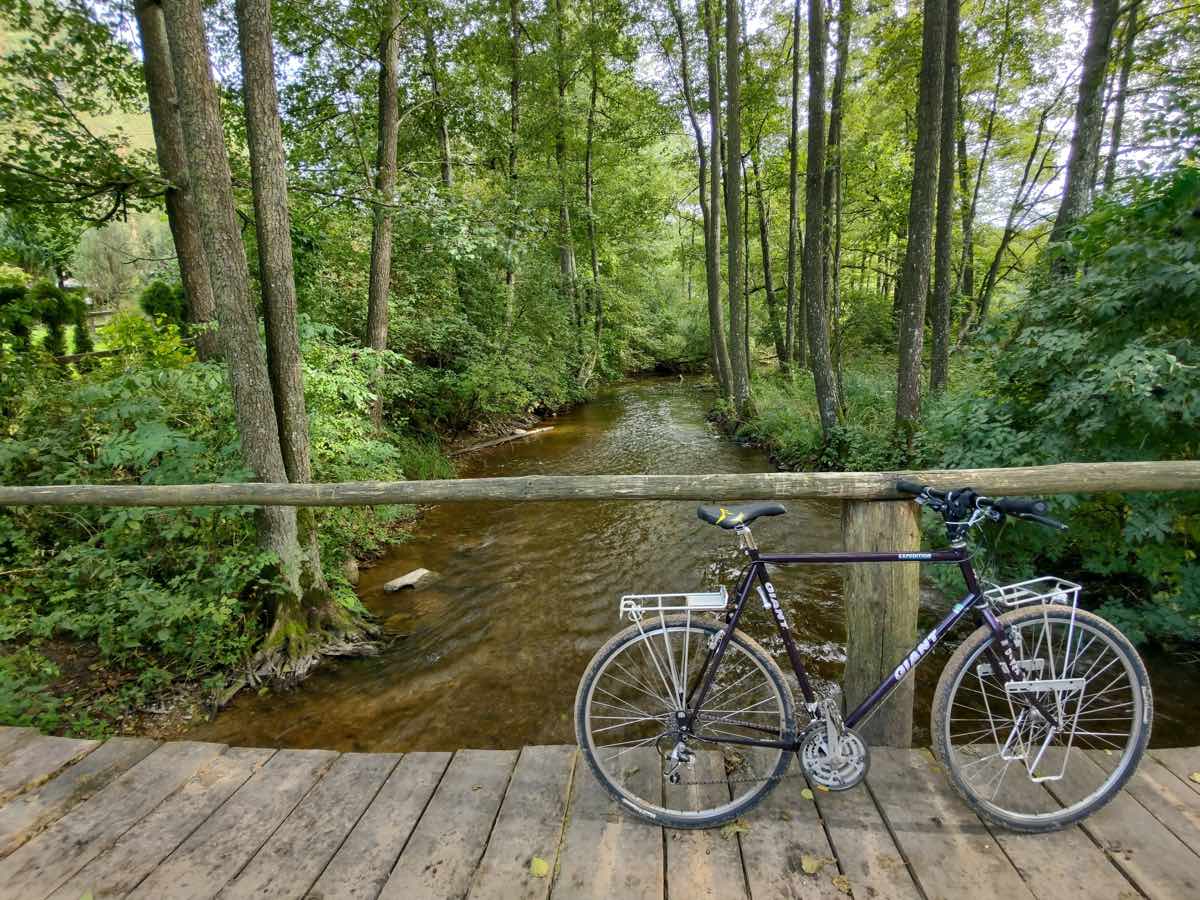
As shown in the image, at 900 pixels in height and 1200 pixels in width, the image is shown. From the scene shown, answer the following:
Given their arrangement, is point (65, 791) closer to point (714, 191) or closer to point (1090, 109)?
point (1090, 109)

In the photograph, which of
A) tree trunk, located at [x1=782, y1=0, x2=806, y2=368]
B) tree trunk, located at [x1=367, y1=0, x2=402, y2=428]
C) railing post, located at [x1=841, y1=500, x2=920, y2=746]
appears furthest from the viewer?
tree trunk, located at [x1=782, y1=0, x2=806, y2=368]

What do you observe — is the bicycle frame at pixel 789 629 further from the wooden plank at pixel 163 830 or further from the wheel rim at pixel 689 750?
the wooden plank at pixel 163 830

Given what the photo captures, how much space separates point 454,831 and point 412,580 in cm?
416

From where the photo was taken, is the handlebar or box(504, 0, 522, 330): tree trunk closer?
the handlebar

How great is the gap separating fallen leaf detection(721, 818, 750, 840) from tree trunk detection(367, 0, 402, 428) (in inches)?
252

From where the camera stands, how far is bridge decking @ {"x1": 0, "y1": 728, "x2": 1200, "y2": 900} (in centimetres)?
162

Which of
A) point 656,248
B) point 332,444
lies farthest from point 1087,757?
point 656,248

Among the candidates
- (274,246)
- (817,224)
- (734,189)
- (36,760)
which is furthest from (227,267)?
(734,189)

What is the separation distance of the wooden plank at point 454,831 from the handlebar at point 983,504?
1.98 m

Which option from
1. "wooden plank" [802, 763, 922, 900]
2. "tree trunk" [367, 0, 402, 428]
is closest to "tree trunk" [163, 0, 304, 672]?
"tree trunk" [367, 0, 402, 428]

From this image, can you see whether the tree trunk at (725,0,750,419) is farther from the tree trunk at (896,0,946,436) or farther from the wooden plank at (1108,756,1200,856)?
the wooden plank at (1108,756,1200,856)

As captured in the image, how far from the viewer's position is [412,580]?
18.8ft

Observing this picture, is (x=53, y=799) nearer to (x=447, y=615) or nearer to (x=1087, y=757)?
(x=447, y=615)

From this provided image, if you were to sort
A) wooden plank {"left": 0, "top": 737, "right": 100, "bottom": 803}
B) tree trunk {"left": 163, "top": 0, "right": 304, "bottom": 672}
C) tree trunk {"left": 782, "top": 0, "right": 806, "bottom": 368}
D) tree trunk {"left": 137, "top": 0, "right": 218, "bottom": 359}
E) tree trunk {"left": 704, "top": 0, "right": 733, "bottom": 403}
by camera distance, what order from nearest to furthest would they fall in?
wooden plank {"left": 0, "top": 737, "right": 100, "bottom": 803}
tree trunk {"left": 163, "top": 0, "right": 304, "bottom": 672}
tree trunk {"left": 137, "top": 0, "right": 218, "bottom": 359}
tree trunk {"left": 704, "top": 0, "right": 733, "bottom": 403}
tree trunk {"left": 782, "top": 0, "right": 806, "bottom": 368}
